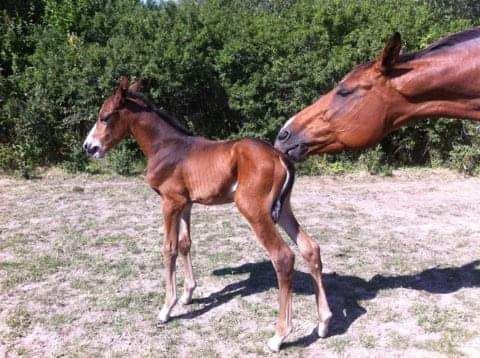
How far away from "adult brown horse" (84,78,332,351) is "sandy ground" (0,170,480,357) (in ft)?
1.12

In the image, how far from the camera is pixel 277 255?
3.83 metres

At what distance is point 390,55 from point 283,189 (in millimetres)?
1222

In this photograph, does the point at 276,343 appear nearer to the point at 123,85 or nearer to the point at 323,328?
the point at 323,328

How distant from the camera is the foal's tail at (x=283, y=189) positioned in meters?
3.82

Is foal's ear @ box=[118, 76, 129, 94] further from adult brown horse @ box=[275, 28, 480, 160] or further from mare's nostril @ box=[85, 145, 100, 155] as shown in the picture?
adult brown horse @ box=[275, 28, 480, 160]

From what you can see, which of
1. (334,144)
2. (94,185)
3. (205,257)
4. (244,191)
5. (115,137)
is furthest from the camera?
(94,185)

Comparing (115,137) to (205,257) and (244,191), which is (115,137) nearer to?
(244,191)

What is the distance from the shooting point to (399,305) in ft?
15.3

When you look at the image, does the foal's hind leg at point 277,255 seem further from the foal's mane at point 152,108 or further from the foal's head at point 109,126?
the foal's head at point 109,126

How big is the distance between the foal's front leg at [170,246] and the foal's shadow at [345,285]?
205 millimetres

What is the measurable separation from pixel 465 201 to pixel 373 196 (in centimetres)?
135

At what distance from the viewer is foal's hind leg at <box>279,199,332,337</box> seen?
4109mm

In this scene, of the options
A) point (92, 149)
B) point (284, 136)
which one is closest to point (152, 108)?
point (92, 149)

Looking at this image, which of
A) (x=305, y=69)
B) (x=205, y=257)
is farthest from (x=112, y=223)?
(x=305, y=69)
